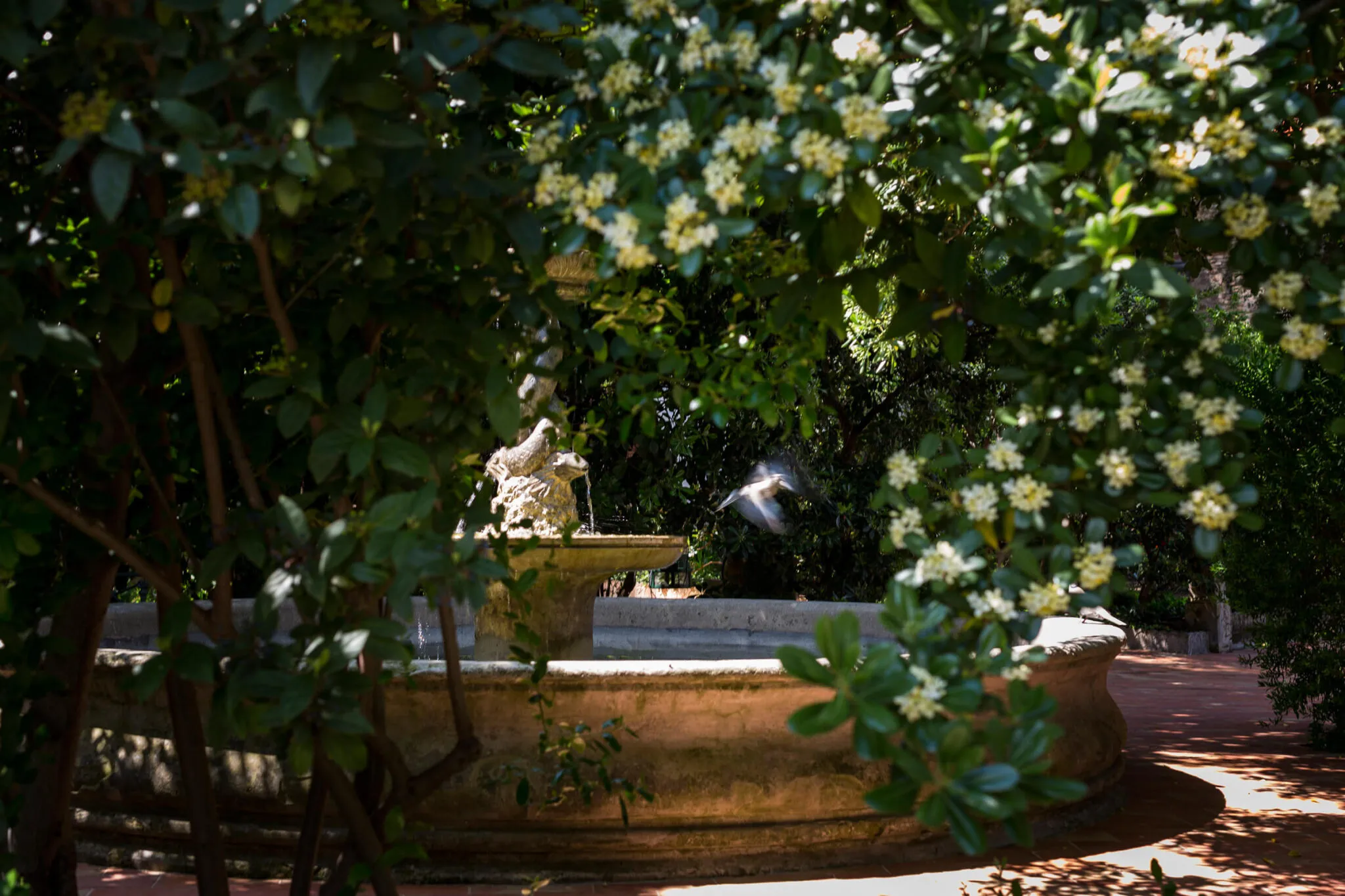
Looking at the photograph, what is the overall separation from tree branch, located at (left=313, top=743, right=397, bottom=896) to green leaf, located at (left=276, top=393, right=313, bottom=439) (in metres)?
0.67

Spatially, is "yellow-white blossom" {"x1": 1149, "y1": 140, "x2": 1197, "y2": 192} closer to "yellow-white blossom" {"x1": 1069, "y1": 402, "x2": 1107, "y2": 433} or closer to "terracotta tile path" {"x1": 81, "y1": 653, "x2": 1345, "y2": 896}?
"yellow-white blossom" {"x1": 1069, "y1": 402, "x2": 1107, "y2": 433}

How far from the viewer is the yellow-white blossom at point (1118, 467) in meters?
1.76

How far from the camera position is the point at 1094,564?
5.64ft

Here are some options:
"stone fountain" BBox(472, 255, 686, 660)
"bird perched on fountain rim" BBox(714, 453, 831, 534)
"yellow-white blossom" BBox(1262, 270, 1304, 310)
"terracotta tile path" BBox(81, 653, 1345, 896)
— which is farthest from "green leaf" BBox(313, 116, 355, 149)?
"bird perched on fountain rim" BBox(714, 453, 831, 534)

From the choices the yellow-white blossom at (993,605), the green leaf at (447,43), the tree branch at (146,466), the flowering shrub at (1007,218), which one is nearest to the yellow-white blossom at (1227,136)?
the flowering shrub at (1007,218)

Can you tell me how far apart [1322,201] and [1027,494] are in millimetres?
531

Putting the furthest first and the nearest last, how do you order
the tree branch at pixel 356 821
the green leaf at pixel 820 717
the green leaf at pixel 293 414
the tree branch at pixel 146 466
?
the tree branch at pixel 146 466 < the tree branch at pixel 356 821 < the green leaf at pixel 293 414 < the green leaf at pixel 820 717

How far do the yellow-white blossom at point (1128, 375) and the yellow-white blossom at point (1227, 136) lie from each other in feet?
1.02

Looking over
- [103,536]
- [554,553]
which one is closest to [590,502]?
[554,553]

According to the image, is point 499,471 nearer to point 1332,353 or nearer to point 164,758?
point 164,758

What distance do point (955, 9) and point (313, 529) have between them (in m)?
1.40

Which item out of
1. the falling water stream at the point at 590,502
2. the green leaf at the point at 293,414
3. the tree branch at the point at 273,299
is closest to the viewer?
the green leaf at the point at 293,414

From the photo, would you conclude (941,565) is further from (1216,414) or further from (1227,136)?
(1227,136)

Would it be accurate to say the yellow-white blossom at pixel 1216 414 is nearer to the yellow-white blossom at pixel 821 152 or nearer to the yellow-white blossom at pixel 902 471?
the yellow-white blossom at pixel 902 471
